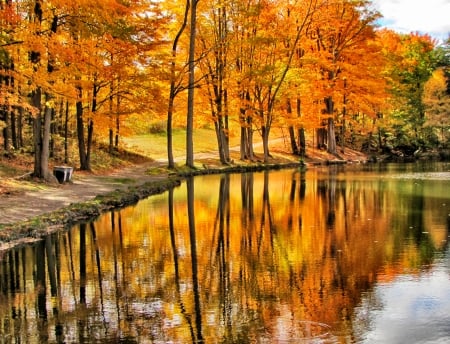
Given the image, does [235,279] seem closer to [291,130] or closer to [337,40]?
[291,130]

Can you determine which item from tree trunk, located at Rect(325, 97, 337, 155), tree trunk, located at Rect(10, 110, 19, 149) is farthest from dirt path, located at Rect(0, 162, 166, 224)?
tree trunk, located at Rect(325, 97, 337, 155)

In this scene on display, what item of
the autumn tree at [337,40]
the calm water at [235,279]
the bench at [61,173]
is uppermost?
the autumn tree at [337,40]

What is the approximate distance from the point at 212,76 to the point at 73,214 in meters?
22.4

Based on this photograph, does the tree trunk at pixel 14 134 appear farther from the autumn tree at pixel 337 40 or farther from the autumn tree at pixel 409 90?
the autumn tree at pixel 409 90

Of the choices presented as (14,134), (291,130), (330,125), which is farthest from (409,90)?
(14,134)

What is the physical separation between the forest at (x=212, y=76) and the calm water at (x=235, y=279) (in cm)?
660

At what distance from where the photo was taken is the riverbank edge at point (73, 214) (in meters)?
11.9

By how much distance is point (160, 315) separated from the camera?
7195 mm

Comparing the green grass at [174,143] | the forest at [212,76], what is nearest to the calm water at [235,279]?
the forest at [212,76]

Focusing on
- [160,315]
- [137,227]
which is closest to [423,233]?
[137,227]

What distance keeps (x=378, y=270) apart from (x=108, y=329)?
4719 millimetres

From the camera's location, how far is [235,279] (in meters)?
8.91

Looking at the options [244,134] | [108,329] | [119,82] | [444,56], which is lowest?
[108,329]

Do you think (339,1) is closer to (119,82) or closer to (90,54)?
(119,82)
